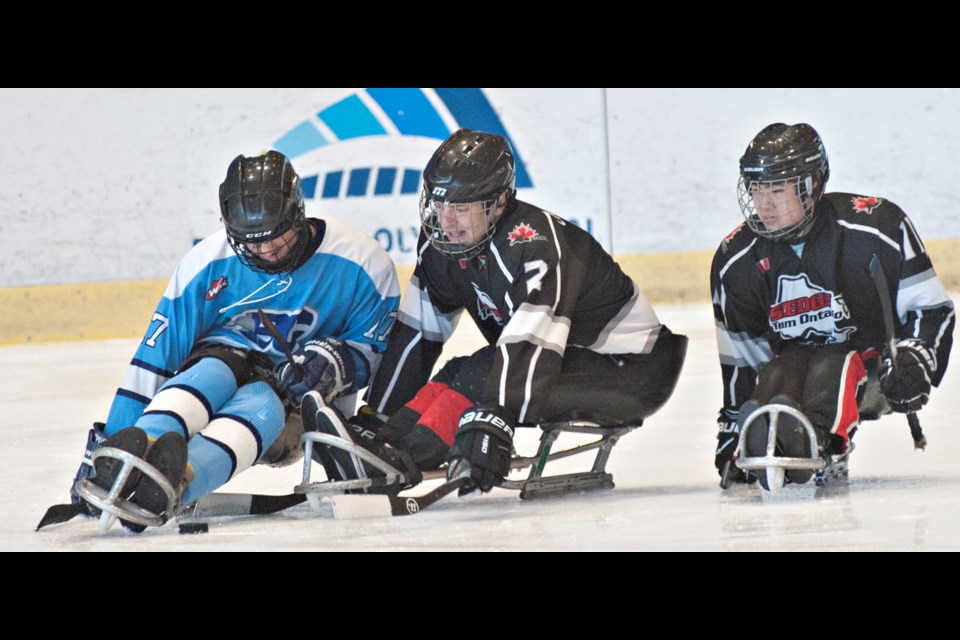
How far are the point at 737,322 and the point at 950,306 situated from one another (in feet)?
1.69

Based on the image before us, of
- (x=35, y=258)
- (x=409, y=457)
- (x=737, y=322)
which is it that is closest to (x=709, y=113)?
(x=35, y=258)

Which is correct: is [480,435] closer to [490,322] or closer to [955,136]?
[490,322]

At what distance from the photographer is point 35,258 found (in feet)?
24.3

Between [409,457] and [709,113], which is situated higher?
[709,113]

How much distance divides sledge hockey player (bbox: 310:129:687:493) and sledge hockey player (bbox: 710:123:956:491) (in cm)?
25

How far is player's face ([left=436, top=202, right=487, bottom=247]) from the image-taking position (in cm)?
335

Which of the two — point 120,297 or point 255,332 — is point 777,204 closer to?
point 255,332

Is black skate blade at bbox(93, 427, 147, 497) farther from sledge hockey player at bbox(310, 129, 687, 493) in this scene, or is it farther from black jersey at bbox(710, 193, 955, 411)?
black jersey at bbox(710, 193, 955, 411)

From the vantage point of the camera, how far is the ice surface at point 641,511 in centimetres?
273

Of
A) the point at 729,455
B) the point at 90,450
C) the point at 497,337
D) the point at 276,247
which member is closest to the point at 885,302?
the point at 729,455

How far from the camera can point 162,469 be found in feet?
9.66

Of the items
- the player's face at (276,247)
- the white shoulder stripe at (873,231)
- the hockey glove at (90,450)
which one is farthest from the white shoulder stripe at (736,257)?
the hockey glove at (90,450)

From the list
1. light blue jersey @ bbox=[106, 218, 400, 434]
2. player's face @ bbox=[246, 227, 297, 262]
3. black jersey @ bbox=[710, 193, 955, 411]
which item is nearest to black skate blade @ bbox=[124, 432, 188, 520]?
light blue jersey @ bbox=[106, 218, 400, 434]

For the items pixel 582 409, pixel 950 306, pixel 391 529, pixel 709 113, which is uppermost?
pixel 709 113
